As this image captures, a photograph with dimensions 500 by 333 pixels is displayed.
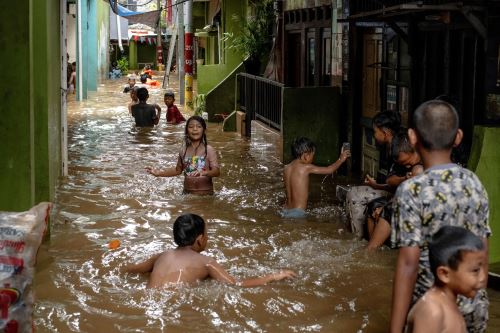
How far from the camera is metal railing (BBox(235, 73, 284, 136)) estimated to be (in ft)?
47.1

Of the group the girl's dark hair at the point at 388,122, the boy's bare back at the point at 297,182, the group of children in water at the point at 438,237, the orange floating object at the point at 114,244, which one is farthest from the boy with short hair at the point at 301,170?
the group of children in water at the point at 438,237

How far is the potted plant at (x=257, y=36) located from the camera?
1869cm

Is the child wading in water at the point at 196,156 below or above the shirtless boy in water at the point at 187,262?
above

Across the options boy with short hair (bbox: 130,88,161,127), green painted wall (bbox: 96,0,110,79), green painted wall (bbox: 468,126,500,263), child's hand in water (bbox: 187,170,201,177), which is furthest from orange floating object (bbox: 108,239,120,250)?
green painted wall (bbox: 96,0,110,79)

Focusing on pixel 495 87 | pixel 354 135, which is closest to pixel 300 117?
pixel 354 135

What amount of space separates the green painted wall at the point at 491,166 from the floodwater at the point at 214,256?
73cm

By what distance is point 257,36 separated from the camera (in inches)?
755

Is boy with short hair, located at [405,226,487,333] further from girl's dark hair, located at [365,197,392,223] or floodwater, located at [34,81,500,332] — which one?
girl's dark hair, located at [365,197,392,223]

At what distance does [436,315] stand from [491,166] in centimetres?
329

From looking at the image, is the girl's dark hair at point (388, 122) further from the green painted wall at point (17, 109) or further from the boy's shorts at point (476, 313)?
the boy's shorts at point (476, 313)

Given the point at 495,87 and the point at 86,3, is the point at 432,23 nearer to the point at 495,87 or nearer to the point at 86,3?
the point at 495,87

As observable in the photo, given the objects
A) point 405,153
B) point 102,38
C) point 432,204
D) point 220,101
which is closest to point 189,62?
point 220,101

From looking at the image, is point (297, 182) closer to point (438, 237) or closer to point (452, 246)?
point (438, 237)

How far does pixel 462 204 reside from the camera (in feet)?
13.5
